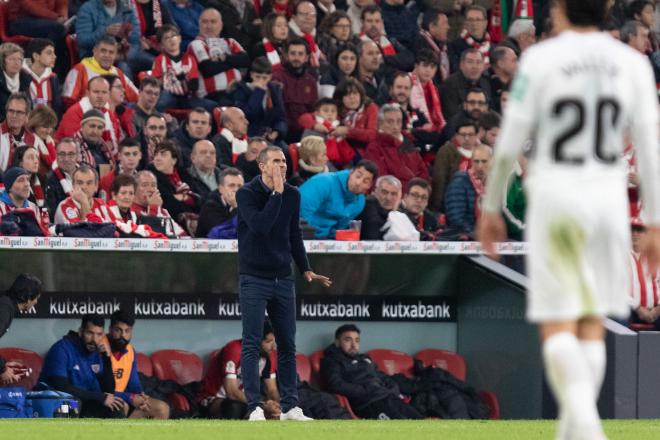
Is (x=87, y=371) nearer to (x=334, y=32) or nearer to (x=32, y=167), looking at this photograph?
(x=32, y=167)

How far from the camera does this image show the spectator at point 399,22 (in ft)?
64.3

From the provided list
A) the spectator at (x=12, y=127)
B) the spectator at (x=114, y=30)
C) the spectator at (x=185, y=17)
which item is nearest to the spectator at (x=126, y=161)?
the spectator at (x=12, y=127)

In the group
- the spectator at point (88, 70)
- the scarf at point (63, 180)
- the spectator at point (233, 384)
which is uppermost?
the spectator at point (88, 70)

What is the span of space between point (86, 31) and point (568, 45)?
11600 millimetres

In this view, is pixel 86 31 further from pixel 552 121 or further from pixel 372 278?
pixel 552 121

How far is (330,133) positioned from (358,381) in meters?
3.09

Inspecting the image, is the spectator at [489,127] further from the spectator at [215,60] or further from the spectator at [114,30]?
the spectator at [114,30]

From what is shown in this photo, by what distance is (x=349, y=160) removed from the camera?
54.4 ft

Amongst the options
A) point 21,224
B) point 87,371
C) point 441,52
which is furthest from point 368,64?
point 87,371

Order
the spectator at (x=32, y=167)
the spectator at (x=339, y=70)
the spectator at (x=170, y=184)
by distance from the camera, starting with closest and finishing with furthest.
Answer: the spectator at (x=32, y=167) → the spectator at (x=170, y=184) → the spectator at (x=339, y=70)

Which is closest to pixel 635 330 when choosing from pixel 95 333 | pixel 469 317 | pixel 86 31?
pixel 469 317

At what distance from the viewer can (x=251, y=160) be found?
610 inches

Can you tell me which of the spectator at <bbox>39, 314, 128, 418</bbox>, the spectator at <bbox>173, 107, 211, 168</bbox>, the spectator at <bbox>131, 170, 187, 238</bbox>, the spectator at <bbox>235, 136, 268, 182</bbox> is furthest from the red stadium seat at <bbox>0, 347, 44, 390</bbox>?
the spectator at <bbox>235, 136, 268, 182</bbox>

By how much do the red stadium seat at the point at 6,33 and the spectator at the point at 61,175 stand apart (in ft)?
8.92
